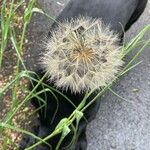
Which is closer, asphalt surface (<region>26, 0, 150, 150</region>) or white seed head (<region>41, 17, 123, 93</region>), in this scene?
white seed head (<region>41, 17, 123, 93</region>)

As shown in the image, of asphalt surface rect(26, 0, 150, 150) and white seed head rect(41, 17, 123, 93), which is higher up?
white seed head rect(41, 17, 123, 93)

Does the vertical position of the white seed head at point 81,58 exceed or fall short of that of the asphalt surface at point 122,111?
it exceeds it

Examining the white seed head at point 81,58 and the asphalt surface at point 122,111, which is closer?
the white seed head at point 81,58

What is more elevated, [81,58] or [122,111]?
[81,58]

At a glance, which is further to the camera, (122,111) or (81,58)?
(122,111)
